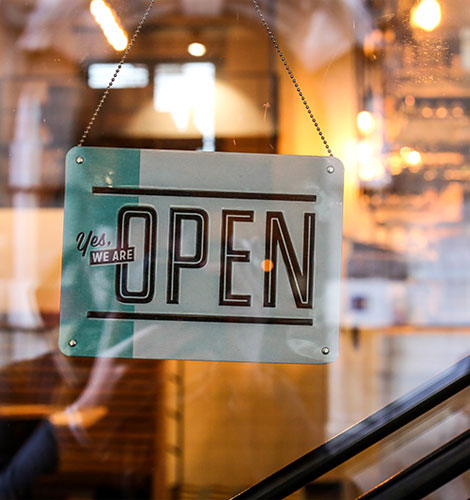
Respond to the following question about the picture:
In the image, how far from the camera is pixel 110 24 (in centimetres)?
150

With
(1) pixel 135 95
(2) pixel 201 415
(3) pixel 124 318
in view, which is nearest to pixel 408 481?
(3) pixel 124 318

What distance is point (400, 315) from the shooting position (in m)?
3.12

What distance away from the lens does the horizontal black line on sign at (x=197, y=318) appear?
1134 mm

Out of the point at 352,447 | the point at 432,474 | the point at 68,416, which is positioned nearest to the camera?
the point at 432,474

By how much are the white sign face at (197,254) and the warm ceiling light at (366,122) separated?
1.68 metres

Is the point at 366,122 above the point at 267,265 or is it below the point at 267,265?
above

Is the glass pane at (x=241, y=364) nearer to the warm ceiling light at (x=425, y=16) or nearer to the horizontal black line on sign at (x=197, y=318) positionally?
the warm ceiling light at (x=425, y=16)

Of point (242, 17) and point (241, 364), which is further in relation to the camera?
point (241, 364)

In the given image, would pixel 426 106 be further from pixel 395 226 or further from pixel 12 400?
pixel 12 400

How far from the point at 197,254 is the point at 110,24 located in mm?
700

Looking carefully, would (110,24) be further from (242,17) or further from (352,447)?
(352,447)

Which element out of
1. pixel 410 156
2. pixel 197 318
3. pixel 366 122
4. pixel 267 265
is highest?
pixel 366 122

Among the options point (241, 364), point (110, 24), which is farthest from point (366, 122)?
point (110, 24)

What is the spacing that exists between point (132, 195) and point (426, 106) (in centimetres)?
175
